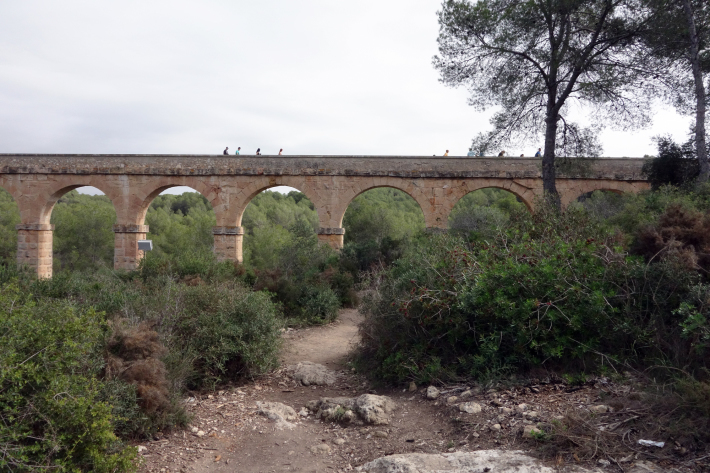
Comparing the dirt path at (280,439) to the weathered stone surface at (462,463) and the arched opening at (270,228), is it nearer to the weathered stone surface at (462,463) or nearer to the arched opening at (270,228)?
the weathered stone surface at (462,463)

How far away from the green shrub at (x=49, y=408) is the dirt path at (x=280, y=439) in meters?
0.49

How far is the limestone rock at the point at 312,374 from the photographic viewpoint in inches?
220

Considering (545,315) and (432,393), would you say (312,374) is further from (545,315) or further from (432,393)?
(545,315)

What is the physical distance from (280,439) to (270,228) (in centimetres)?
1815

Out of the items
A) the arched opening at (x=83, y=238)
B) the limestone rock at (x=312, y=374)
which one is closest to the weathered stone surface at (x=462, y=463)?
the limestone rock at (x=312, y=374)

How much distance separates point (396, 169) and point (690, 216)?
9.68 m

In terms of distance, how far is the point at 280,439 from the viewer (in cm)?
414

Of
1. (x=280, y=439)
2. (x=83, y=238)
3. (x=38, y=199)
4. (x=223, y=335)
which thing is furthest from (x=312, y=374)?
(x=83, y=238)

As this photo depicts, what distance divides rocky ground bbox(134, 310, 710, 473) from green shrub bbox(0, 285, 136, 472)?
49 cm

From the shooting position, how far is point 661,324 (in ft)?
13.9

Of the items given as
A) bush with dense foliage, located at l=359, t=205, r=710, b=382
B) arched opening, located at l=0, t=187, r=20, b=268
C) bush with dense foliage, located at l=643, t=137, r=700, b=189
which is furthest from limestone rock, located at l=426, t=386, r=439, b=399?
arched opening, located at l=0, t=187, r=20, b=268

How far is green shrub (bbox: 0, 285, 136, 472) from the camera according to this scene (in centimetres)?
312

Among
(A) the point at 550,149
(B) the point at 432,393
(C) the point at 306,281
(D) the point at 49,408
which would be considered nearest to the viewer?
(D) the point at 49,408

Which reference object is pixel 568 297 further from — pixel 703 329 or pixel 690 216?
pixel 690 216
